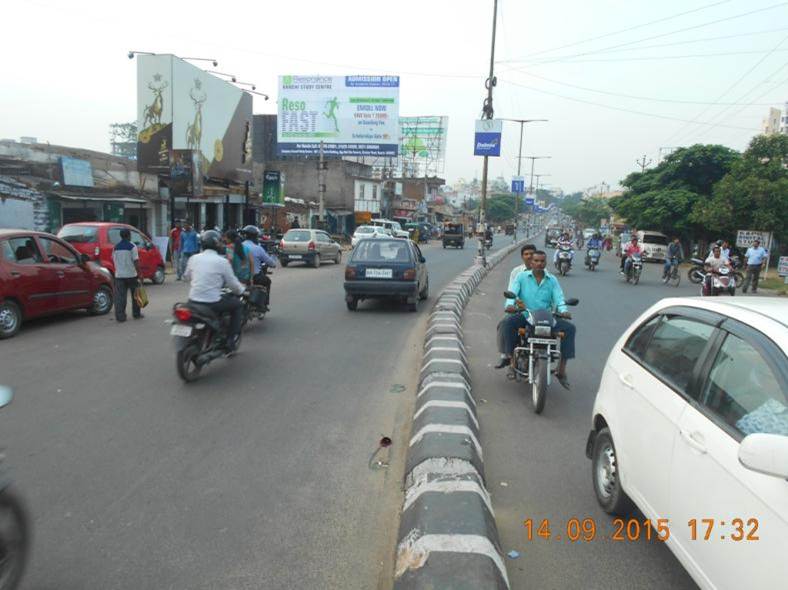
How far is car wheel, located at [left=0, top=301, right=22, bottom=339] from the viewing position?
28.0 feet

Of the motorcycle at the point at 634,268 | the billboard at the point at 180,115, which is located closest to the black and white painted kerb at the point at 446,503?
the motorcycle at the point at 634,268

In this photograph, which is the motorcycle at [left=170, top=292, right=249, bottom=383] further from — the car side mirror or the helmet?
the car side mirror

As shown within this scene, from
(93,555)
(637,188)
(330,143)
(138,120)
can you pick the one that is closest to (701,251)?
(637,188)

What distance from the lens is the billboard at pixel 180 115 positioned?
26.0 m

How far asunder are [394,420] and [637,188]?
131 ft

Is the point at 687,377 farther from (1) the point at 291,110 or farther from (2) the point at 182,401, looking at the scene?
(1) the point at 291,110

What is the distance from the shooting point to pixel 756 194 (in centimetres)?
2619

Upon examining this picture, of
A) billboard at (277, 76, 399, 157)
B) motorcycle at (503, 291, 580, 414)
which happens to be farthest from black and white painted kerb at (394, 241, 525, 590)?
billboard at (277, 76, 399, 157)

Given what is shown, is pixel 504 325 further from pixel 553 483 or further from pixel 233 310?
pixel 233 310

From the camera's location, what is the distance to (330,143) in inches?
1697

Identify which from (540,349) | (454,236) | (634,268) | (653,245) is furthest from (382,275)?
(454,236)

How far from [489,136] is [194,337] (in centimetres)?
1792

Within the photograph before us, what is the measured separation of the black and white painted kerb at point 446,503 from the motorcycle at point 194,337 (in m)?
2.53

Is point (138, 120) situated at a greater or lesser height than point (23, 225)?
greater
